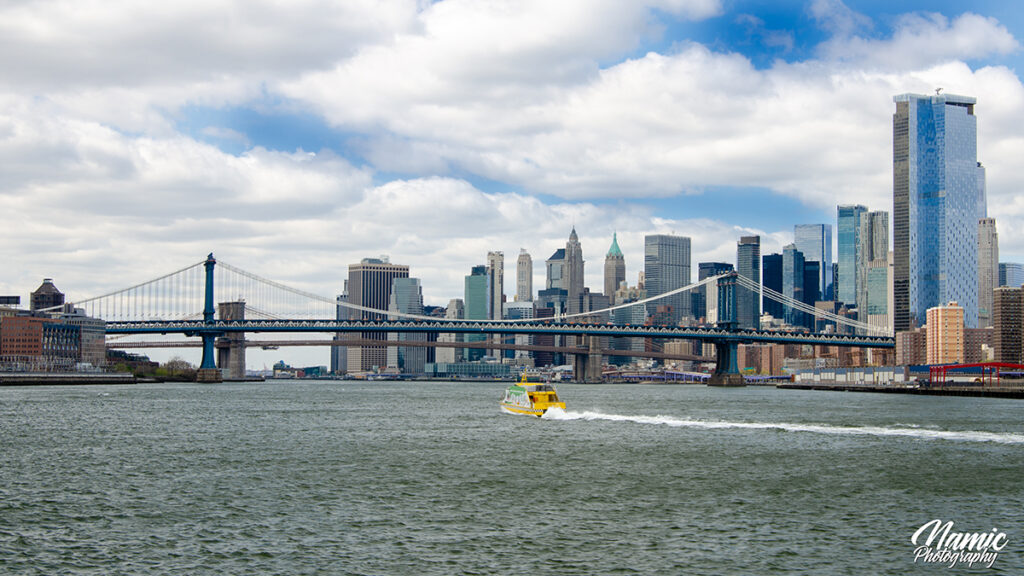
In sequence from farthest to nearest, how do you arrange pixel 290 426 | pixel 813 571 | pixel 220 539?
Result: 1. pixel 290 426
2. pixel 220 539
3. pixel 813 571

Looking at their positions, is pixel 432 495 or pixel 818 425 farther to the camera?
pixel 818 425

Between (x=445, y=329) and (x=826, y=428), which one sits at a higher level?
(x=445, y=329)

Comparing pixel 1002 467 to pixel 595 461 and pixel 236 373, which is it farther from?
pixel 236 373

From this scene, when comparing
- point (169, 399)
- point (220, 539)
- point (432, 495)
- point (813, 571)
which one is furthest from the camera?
point (169, 399)

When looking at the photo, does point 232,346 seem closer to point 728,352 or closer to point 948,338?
point 728,352

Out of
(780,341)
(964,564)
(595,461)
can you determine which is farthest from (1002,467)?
(780,341)

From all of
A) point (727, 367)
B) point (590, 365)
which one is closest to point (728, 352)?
point (727, 367)

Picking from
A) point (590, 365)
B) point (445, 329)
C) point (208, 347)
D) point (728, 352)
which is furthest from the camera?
point (590, 365)
